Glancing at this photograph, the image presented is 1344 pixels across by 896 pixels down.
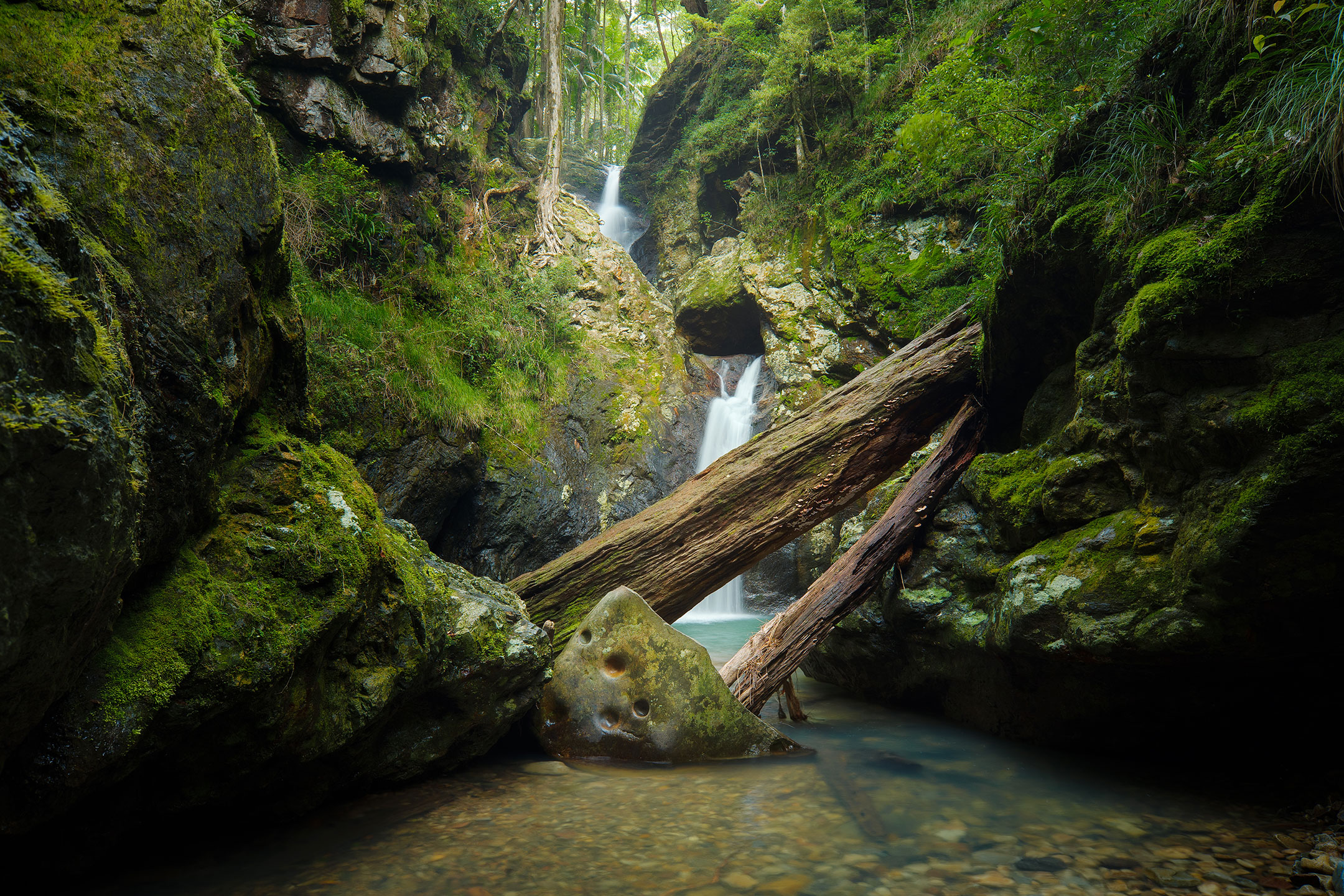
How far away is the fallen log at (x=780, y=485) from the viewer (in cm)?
502

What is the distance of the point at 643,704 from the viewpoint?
13.2ft

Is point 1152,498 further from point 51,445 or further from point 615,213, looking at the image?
point 615,213

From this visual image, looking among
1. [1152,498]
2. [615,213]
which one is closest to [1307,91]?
[1152,498]

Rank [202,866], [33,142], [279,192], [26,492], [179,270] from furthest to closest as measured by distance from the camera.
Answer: [279,192]
[202,866]
[179,270]
[33,142]
[26,492]

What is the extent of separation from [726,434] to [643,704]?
26.1ft

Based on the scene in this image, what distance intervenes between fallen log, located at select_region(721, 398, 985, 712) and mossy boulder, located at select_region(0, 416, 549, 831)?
177 centimetres

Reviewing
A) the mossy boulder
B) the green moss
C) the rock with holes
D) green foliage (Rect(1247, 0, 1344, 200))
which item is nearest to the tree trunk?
the rock with holes

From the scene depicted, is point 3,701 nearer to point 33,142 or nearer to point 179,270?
point 179,270

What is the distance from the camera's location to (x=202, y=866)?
2.36 m

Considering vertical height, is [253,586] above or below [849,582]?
below

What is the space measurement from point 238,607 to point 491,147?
11844 millimetres

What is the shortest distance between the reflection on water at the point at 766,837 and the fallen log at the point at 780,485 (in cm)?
150

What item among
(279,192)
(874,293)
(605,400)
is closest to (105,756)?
(279,192)

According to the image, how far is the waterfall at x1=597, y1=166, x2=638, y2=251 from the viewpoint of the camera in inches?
680
